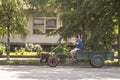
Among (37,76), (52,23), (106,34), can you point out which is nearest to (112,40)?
(106,34)

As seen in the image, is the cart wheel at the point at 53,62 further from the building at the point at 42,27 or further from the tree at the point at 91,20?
the building at the point at 42,27

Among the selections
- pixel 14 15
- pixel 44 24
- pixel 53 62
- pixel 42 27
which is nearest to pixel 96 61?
pixel 53 62

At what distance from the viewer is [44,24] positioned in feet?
146

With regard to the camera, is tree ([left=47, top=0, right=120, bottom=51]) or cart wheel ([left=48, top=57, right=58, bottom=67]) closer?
cart wheel ([left=48, top=57, right=58, bottom=67])

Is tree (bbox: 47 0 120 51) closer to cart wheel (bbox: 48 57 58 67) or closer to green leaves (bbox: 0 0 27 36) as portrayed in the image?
green leaves (bbox: 0 0 27 36)

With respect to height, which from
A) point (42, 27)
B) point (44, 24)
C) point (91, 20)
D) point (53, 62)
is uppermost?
point (44, 24)

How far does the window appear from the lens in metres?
44.5

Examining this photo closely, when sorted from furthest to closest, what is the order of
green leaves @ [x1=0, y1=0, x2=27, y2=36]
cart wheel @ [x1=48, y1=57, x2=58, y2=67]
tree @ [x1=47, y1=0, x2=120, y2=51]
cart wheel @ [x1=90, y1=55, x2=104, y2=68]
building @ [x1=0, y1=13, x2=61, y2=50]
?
building @ [x1=0, y1=13, x2=61, y2=50]
green leaves @ [x1=0, y1=0, x2=27, y2=36]
tree @ [x1=47, y1=0, x2=120, y2=51]
cart wheel @ [x1=90, y1=55, x2=104, y2=68]
cart wheel @ [x1=48, y1=57, x2=58, y2=67]

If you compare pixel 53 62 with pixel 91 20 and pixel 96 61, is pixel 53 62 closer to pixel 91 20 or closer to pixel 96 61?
pixel 96 61

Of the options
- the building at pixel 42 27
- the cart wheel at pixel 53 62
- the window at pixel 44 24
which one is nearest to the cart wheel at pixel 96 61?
the cart wheel at pixel 53 62

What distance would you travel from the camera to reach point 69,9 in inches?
1137

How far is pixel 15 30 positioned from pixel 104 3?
6449 mm

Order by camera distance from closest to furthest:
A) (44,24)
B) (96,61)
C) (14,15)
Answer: (96,61) → (14,15) → (44,24)

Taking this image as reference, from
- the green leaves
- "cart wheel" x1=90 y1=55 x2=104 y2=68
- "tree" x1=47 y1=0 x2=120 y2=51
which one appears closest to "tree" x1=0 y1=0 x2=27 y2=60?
the green leaves
